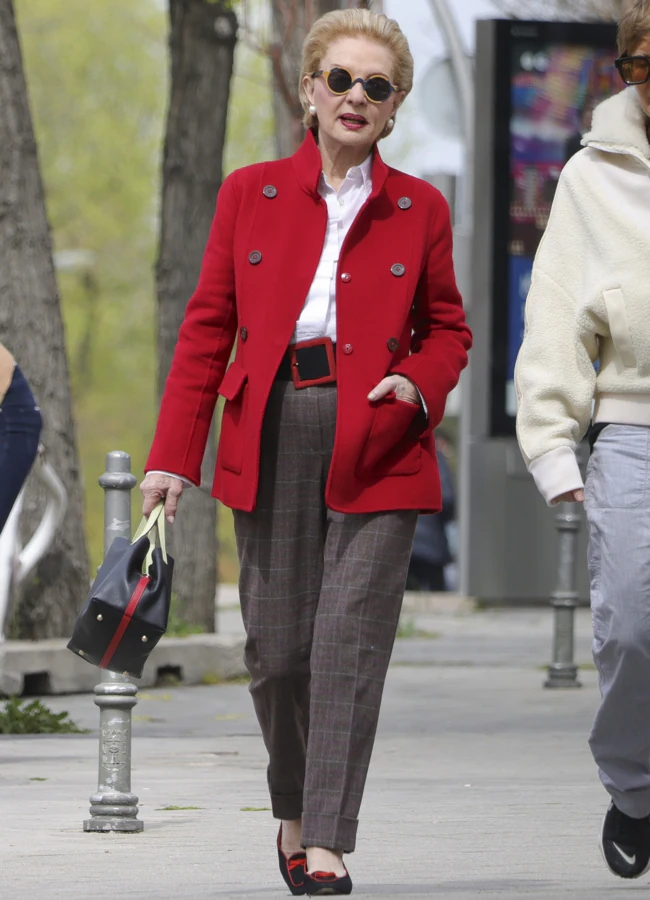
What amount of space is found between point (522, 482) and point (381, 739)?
10.4 m

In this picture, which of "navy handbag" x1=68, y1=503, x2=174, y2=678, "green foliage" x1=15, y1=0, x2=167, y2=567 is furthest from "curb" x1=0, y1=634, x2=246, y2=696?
"green foliage" x1=15, y1=0, x2=167, y2=567

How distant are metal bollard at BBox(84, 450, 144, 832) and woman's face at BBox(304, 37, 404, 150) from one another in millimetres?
1434

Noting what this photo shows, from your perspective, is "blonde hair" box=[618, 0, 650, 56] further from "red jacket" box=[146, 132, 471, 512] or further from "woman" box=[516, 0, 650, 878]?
"red jacket" box=[146, 132, 471, 512]

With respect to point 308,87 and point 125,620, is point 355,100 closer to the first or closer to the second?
point 308,87

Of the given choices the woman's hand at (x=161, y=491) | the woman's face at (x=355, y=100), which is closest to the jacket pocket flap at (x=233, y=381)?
the woman's hand at (x=161, y=491)

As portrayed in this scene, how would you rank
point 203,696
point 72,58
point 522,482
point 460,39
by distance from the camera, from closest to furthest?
point 203,696
point 522,482
point 460,39
point 72,58

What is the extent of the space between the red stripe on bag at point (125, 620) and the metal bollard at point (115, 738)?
1003 millimetres

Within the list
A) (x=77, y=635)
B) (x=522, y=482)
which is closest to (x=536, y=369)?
(x=77, y=635)

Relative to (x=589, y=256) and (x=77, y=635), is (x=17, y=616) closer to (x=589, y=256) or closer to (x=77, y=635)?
(x=77, y=635)

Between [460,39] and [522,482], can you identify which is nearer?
[522,482]

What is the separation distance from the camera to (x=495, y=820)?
624 centimetres

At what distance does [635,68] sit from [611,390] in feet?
2.27

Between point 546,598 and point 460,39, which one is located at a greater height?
point 460,39

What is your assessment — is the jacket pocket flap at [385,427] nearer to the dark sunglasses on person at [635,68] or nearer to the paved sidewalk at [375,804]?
the dark sunglasses on person at [635,68]
